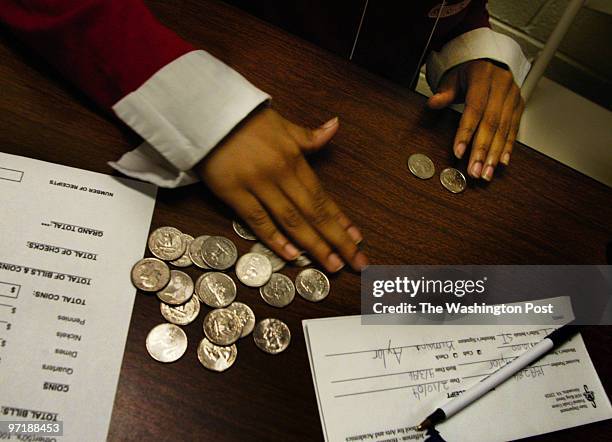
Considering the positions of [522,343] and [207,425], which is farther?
[522,343]

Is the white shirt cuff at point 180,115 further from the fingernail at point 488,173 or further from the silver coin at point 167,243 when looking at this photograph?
the fingernail at point 488,173

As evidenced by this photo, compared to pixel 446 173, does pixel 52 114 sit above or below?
below

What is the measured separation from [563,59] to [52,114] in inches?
52.4

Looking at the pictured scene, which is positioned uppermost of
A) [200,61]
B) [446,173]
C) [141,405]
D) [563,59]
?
[563,59]

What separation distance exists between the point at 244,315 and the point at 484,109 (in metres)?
0.54

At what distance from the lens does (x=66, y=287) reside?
1.74ft

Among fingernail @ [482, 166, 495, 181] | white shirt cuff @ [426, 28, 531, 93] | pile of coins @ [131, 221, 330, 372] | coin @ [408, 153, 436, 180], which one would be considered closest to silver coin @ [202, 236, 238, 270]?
pile of coins @ [131, 221, 330, 372]

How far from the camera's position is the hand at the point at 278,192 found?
2.01 feet

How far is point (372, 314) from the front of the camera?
0.62 m

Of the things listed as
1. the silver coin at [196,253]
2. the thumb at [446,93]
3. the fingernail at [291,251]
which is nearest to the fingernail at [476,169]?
the thumb at [446,93]

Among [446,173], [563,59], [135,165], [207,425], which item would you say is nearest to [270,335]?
[207,425]

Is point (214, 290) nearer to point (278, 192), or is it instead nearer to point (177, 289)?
point (177, 289)

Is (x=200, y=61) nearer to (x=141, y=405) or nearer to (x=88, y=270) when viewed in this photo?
(x=88, y=270)

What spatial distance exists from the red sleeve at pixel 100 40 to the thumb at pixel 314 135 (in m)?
0.17
